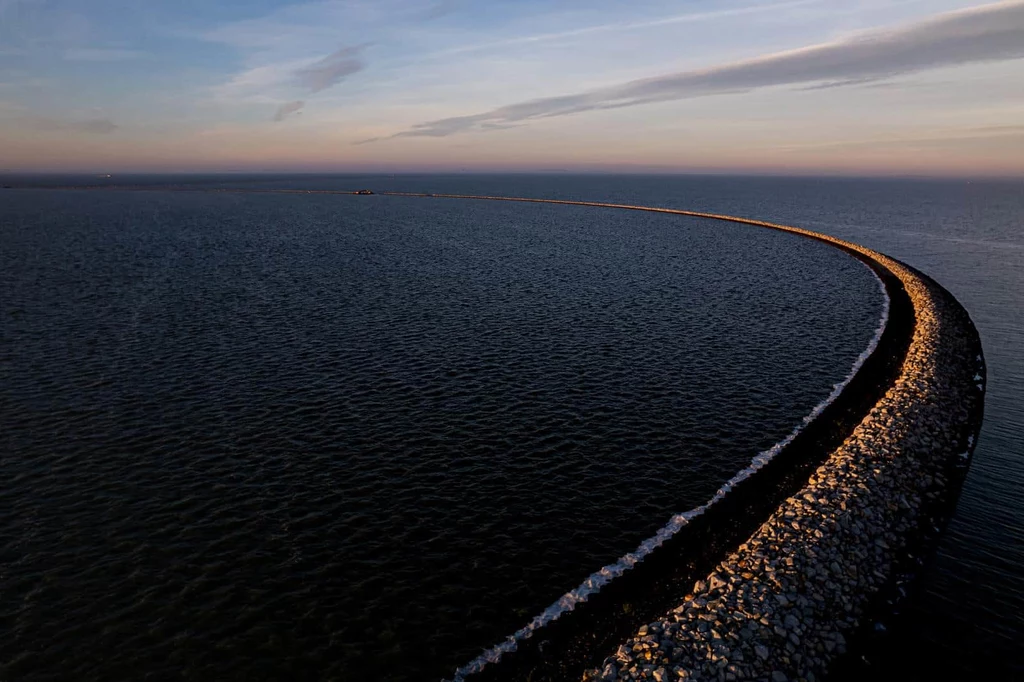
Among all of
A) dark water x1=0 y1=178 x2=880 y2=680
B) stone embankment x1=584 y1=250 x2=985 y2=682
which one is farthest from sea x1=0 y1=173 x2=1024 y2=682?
stone embankment x1=584 y1=250 x2=985 y2=682

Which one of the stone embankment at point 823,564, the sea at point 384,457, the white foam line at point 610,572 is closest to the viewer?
the stone embankment at point 823,564

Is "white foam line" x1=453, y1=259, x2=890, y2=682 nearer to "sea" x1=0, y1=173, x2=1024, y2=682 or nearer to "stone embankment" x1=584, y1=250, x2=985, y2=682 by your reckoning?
"sea" x1=0, y1=173, x2=1024, y2=682

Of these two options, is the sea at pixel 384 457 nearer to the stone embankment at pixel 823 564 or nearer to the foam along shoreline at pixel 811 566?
the foam along shoreline at pixel 811 566

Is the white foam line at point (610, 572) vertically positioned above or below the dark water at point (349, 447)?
below

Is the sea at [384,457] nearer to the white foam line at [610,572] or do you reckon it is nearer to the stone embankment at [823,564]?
the white foam line at [610,572]

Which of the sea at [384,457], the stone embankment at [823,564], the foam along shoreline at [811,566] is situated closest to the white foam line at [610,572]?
the foam along shoreline at [811,566]

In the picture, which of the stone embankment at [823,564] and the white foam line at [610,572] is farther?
the white foam line at [610,572]

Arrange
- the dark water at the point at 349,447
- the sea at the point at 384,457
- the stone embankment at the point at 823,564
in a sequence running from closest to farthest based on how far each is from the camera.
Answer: the stone embankment at the point at 823,564 → the sea at the point at 384,457 → the dark water at the point at 349,447
